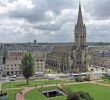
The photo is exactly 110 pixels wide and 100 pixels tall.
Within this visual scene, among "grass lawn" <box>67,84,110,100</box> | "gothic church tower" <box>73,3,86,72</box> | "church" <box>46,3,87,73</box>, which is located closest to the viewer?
"grass lawn" <box>67,84,110,100</box>

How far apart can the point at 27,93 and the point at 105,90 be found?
23.7m

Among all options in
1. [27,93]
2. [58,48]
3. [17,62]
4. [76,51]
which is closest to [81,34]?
[76,51]

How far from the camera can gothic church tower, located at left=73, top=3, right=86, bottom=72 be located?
133m

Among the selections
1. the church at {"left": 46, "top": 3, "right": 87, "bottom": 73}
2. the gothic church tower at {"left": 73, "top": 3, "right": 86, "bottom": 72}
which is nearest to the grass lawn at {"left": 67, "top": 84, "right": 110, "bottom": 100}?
the church at {"left": 46, "top": 3, "right": 87, "bottom": 73}

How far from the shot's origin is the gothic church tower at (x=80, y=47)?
133 m

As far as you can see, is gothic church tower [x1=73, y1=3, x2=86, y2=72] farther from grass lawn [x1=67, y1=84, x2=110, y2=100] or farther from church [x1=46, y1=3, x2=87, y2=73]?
grass lawn [x1=67, y1=84, x2=110, y2=100]

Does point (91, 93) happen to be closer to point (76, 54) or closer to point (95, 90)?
point (95, 90)

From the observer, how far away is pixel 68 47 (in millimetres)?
141875

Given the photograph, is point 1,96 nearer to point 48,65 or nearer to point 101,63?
point 48,65

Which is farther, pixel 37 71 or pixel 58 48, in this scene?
pixel 58 48

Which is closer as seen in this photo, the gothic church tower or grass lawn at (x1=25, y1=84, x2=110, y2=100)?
grass lawn at (x1=25, y1=84, x2=110, y2=100)

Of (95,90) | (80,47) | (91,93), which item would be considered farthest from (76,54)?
(91,93)

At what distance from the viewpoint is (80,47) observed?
136m

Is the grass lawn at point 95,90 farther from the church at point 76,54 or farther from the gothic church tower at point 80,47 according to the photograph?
the gothic church tower at point 80,47
